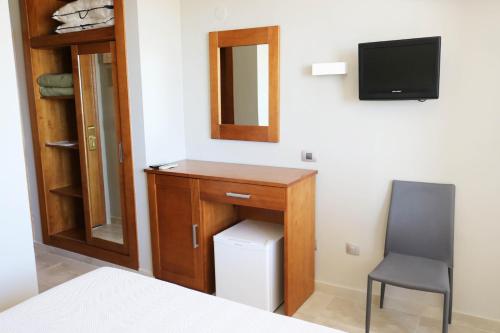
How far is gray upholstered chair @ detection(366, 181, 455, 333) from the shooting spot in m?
2.40

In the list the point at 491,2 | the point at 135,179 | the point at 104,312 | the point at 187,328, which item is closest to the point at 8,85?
the point at 135,179

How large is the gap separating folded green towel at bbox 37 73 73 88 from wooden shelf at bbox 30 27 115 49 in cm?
23

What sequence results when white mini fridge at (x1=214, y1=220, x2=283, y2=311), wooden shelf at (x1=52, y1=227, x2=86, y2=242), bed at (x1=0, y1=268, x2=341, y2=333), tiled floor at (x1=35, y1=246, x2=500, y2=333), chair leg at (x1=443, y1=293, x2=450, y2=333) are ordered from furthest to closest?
wooden shelf at (x1=52, y1=227, x2=86, y2=242)
white mini fridge at (x1=214, y1=220, x2=283, y2=311)
tiled floor at (x1=35, y1=246, x2=500, y2=333)
chair leg at (x1=443, y1=293, x2=450, y2=333)
bed at (x1=0, y1=268, x2=341, y2=333)

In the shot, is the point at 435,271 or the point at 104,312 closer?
the point at 104,312

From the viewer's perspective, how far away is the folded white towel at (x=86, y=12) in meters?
3.10

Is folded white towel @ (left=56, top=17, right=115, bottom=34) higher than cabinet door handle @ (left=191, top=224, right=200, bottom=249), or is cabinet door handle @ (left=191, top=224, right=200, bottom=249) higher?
folded white towel @ (left=56, top=17, right=115, bottom=34)

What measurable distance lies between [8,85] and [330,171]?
200 centimetres

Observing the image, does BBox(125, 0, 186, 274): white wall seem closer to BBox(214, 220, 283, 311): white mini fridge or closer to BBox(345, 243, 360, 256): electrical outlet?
BBox(214, 220, 283, 311): white mini fridge

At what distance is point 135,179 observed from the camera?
3.23 m

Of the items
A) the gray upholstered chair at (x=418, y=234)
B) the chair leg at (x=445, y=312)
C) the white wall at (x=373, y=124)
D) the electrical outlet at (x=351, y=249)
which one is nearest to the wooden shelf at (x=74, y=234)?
the white wall at (x=373, y=124)

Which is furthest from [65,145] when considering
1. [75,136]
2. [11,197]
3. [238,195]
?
[238,195]

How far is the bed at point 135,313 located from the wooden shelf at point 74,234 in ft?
6.51

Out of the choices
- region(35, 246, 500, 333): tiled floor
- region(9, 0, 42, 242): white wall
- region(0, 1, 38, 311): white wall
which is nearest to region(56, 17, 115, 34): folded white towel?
region(9, 0, 42, 242): white wall

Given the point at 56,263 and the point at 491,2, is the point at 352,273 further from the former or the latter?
the point at 56,263
